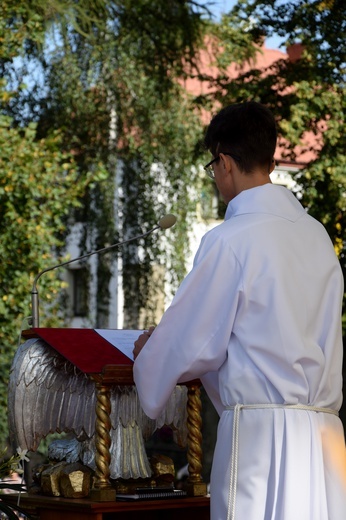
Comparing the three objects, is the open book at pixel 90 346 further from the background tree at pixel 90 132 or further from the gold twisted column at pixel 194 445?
the background tree at pixel 90 132

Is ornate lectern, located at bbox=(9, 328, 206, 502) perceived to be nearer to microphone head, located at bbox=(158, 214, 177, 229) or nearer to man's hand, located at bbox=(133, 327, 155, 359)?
man's hand, located at bbox=(133, 327, 155, 359)

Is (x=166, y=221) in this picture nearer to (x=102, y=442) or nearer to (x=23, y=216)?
(x=102, y=442)

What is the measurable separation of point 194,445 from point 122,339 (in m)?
0.42

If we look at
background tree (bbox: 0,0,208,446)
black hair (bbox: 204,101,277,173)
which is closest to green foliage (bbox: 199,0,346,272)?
background tree (bbox: 0,0,208,446)

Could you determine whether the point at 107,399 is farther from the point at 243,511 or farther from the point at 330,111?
the point at 330,111

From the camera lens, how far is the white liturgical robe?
2877 mm

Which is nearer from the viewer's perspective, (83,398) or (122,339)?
(122,339)

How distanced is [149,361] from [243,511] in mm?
503

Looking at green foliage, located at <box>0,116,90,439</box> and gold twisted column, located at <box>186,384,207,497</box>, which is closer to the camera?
gold twisted column, located at <box>186,384,207,497</box>

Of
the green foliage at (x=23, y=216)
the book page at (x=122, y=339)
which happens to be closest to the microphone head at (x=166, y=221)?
the book page at (x=122, y=339)

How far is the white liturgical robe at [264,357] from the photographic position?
2877mm

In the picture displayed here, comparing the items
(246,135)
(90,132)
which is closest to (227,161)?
Answer: (246,135)

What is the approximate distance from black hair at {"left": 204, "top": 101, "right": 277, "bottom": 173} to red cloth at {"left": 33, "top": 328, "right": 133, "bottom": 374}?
30.0 inches

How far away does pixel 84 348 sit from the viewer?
3523mm
